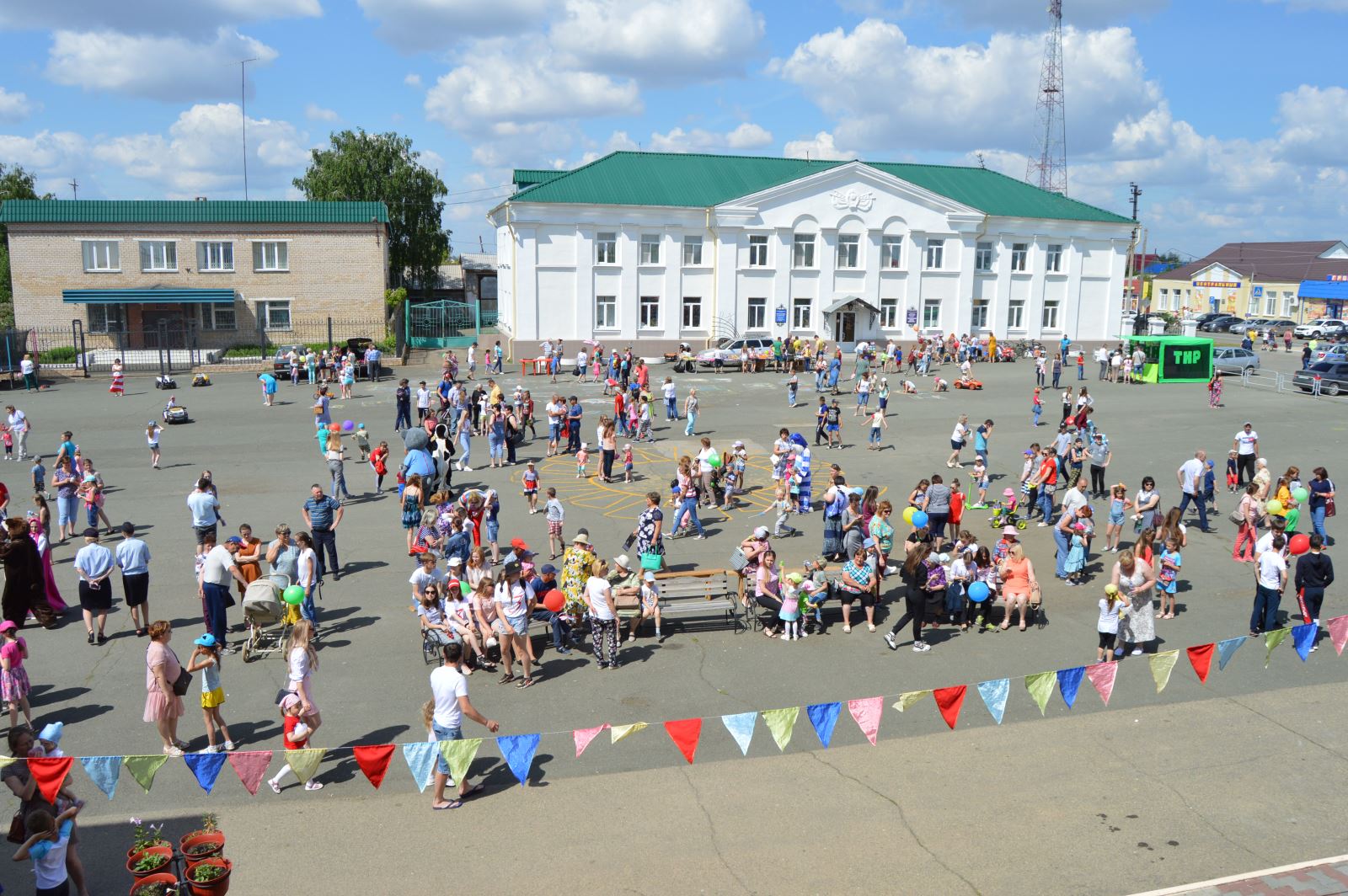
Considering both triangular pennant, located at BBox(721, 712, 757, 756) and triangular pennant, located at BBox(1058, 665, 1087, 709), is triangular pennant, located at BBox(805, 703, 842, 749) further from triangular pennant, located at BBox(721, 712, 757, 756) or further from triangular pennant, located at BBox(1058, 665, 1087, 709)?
triangular pennant, located at BBox(1058, 665, 1087, 709)

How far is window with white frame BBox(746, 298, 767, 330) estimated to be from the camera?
5095cm

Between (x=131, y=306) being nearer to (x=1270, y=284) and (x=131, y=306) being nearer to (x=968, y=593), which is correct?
(x=968, y=593)

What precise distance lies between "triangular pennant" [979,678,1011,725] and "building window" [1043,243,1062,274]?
1982 inches

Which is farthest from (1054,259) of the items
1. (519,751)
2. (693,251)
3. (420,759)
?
(420,759)

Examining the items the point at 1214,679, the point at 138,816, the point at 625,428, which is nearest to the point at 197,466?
the point at 625,428

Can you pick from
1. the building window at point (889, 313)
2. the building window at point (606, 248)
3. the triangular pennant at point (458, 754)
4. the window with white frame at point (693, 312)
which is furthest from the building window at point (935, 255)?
the triangular pennant at point (458, 754)

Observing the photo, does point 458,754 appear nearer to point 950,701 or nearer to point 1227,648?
point 950,701

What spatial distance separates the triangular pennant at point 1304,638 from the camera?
40.6 feet

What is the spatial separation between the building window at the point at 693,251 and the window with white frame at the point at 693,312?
1.73 metres

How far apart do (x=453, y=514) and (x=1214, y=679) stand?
1097cm

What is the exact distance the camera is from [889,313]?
52969 mm

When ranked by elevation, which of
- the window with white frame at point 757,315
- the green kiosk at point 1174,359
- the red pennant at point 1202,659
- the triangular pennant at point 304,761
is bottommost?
the triangular pennant at point 304,761

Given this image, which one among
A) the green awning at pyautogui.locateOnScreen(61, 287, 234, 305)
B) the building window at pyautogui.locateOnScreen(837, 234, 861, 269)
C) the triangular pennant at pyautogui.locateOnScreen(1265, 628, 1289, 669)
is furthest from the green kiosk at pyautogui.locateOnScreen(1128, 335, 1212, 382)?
the green awning at pyautogui.locateOnScreen(61, 287, 234, 305)

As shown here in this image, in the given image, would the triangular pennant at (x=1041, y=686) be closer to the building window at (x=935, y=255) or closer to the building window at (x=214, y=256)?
the building window at (x=935, y=255)
